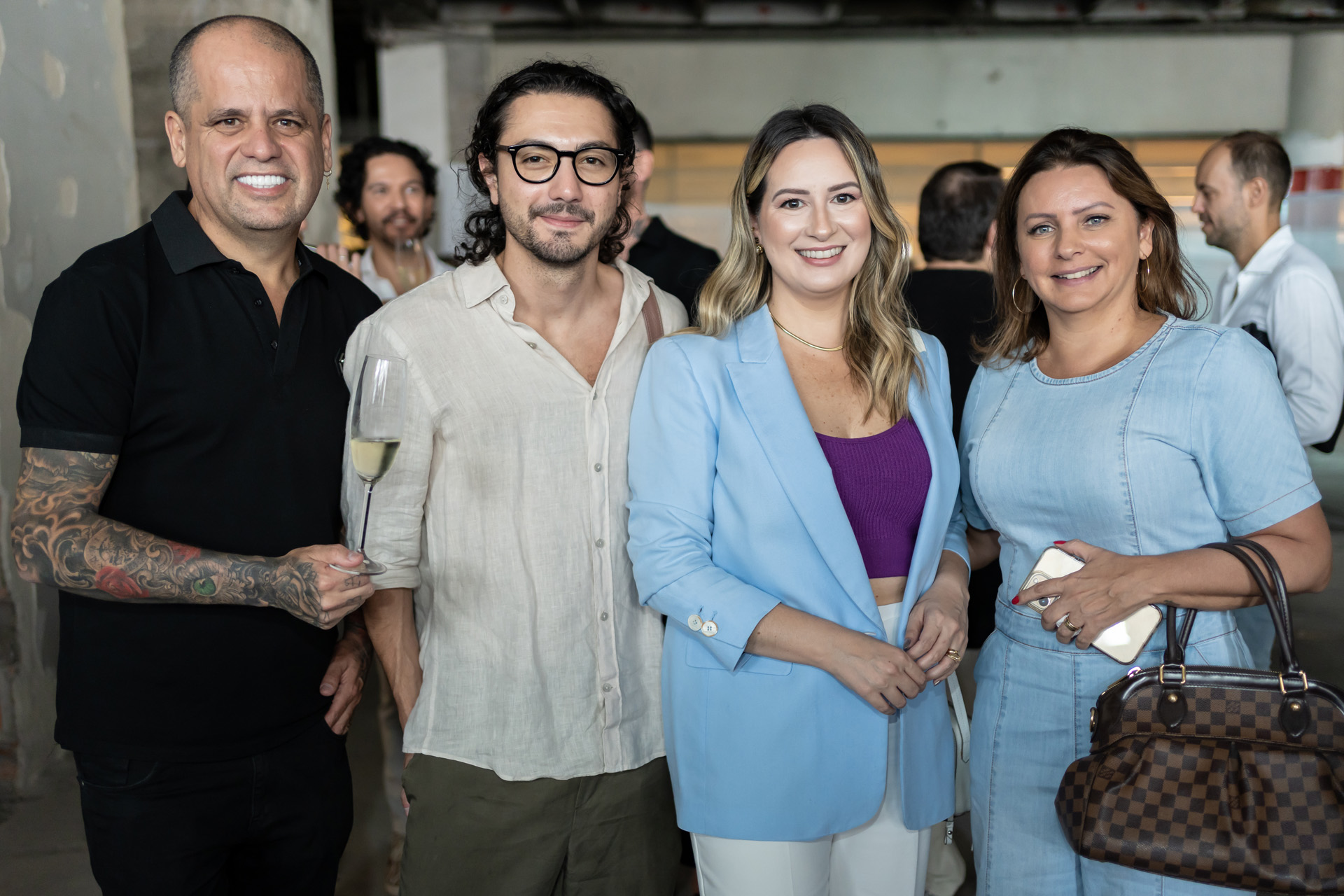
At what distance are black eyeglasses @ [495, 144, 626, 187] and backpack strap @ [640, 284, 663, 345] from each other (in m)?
0.27

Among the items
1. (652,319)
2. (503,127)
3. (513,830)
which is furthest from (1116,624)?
(503,127)

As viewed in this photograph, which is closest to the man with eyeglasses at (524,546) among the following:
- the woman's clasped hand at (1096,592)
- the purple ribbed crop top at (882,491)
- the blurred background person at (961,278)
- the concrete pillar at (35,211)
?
the purple ribbed crop top at (882,491)

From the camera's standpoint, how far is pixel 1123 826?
1.51 metres

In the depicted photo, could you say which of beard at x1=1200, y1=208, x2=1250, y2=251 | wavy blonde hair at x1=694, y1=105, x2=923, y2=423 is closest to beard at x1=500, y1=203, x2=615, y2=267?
wavy blonde hair at x1=694, y1=105, x2=923, y2=423

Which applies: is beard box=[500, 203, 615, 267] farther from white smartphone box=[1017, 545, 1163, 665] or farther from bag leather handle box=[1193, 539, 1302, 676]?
bag leather handle box=[1193, 539, 1302, 676]

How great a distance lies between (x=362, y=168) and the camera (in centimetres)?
416

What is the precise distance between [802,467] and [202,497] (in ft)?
3.43

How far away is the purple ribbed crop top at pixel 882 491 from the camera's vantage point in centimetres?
176

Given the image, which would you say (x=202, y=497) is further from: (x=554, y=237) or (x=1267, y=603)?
(x=1267, y=603)

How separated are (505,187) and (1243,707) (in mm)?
1533

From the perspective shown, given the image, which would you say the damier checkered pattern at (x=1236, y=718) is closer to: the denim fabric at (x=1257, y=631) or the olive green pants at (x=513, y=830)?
the olive green pants at (x=513, y=830)

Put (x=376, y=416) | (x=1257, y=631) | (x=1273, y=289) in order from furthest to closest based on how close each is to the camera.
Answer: (x=1273, y=289)
(x=1257, y=631)
(x=376, y=416)

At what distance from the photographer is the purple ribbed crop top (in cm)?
176

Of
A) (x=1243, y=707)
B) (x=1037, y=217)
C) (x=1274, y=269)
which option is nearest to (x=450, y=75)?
(x=1274, y=269)
